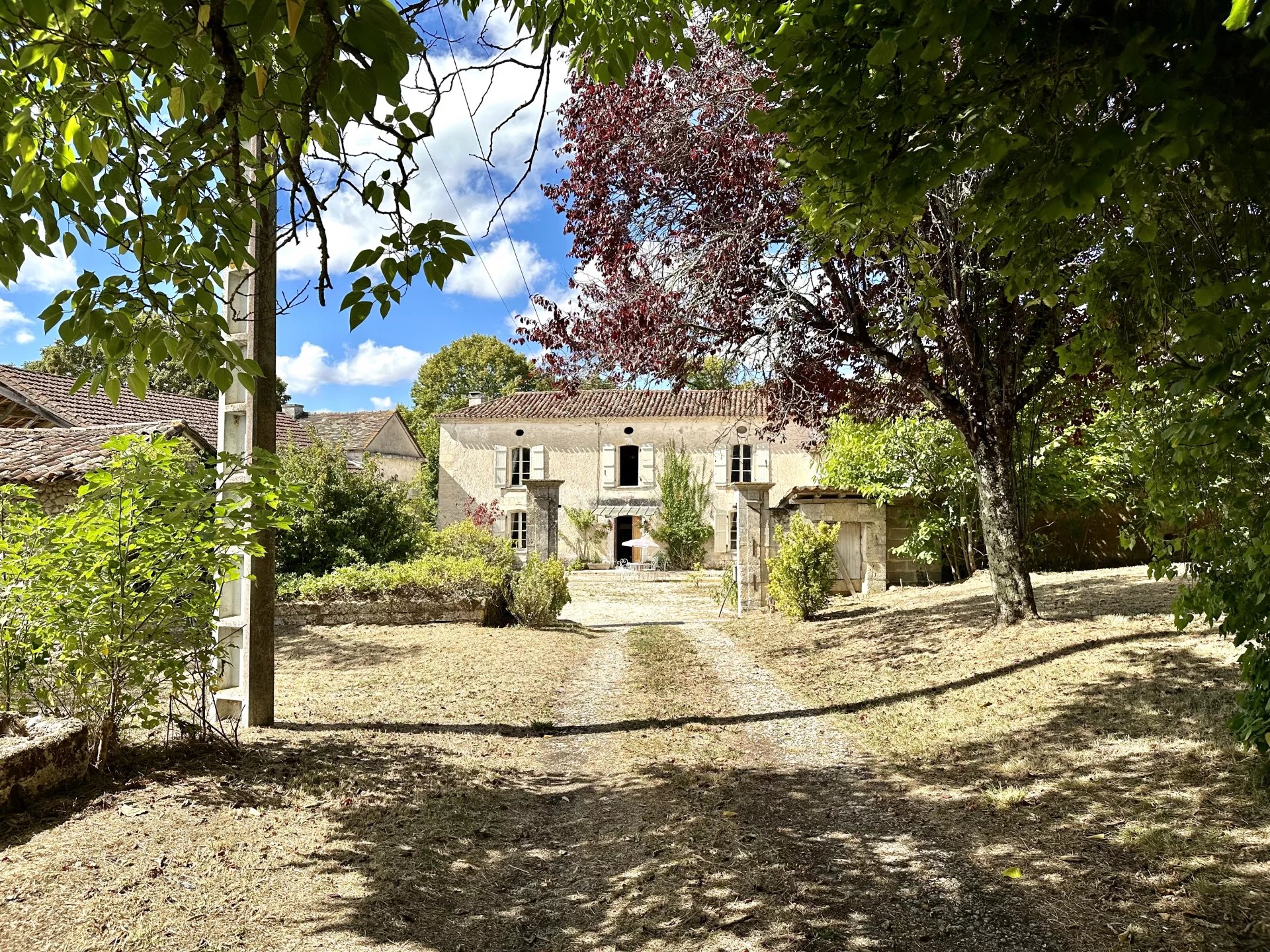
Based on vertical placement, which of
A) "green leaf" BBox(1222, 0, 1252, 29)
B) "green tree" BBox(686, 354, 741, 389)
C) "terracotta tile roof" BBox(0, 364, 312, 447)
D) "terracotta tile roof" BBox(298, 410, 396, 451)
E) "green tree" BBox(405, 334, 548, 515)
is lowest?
"green leaf" BBox(1222, 0, 1252, 29)

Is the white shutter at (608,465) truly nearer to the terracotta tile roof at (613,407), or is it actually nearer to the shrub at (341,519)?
the terracotta tile roof at (613,407)

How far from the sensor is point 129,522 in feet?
13.3

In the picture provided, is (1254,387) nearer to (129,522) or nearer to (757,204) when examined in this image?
(129,522)

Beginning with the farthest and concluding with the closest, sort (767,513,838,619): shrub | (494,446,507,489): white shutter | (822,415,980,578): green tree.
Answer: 1. (494,446,507,489): white shutter
2. (822,415,980,578): green tree
3. (767,513,838,619): shrub

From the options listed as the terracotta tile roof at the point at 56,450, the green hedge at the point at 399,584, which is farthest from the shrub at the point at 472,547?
the terracotta tile roof at the point at 56,450

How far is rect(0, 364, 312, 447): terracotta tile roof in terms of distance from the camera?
13898 millimetres

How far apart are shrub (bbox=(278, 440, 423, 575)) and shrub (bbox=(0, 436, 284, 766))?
8780 mm

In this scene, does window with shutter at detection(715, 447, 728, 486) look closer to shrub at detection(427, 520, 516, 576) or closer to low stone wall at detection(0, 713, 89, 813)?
shrub at detection(427, 520, 516, 576)

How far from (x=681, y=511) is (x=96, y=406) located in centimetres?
1665

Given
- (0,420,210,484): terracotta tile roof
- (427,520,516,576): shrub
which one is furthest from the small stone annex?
(427,520,516,576): shrub

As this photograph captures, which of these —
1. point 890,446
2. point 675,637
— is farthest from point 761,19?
point 890,446

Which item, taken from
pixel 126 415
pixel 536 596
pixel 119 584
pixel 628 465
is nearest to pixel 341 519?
pixel 536 596

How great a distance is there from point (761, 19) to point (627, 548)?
961 inches

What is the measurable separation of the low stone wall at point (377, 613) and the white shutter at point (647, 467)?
1564 centimetres
